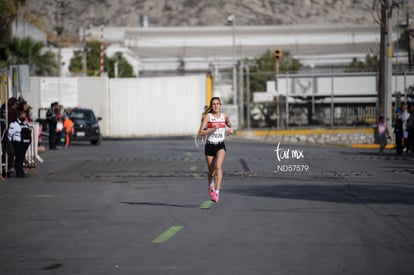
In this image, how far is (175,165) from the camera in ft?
83.8

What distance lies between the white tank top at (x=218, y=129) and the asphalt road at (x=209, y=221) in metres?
1.07

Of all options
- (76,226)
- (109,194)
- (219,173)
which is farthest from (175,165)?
(76,226)

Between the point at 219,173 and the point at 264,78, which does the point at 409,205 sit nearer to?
the point at 219,173

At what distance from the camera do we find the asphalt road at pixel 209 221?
352 inches

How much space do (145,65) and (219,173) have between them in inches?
3111

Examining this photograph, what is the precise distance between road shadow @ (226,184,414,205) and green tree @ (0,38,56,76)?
3522cm

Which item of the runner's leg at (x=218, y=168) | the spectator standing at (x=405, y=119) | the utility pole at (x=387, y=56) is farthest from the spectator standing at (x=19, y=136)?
the utility pole at (x=387, y=56)

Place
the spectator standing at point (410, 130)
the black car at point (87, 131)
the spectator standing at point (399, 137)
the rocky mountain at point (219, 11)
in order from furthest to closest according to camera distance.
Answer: the rocky mountain at point (219, 11) < the black car at point (87, 131) < the spectator standing at point (399, 137) < the spectator standing at point (410, 130)

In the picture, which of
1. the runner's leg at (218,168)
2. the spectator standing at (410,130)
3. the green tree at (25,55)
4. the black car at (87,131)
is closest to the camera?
the runner's leg at (218,168)

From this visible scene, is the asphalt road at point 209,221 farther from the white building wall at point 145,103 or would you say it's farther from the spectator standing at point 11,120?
the white building wall at point 145,103

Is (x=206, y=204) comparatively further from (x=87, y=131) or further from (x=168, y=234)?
(x=87, y=131)

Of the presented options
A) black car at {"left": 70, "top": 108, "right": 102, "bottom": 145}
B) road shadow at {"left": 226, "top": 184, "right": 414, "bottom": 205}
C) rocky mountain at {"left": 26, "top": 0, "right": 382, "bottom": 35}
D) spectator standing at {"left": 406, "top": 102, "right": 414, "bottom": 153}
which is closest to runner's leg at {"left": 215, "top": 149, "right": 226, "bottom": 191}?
road shadow at {"left": 226, "top": 184, "right": 414, "bottom": 205}

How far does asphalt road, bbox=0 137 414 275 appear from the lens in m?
8.95

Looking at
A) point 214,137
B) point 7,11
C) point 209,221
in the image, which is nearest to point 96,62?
point 7,11
